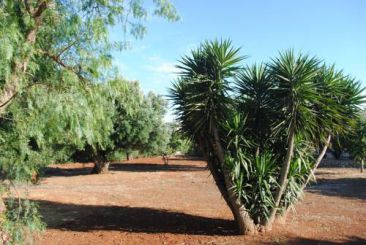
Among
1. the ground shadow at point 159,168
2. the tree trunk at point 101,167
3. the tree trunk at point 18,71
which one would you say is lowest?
the ground shadow at point 159,168

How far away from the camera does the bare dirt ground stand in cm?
940

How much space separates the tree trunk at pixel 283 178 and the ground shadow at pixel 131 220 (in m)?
0.98

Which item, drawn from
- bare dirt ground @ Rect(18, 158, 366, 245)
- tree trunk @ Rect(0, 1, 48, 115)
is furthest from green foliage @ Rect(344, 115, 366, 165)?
tree trunk @ Rect(0, 1, 48, 115)

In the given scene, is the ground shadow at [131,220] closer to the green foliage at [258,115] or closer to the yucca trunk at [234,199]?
the yucca trunk at [234,199]

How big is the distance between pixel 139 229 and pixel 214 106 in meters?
3.83

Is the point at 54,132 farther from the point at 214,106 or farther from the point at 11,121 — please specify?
the point at 214,106

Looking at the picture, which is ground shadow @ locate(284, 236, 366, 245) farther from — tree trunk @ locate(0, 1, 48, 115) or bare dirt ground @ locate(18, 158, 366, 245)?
tree trunk @ locate(0, 1, 48, 115)

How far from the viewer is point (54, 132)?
7449 mm

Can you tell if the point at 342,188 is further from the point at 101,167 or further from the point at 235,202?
the point at 101,167

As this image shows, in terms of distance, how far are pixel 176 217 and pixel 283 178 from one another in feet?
12.3

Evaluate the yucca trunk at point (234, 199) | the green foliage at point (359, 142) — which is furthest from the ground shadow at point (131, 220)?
the green foliage at point (359, 142)

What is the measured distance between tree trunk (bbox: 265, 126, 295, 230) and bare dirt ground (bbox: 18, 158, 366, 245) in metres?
0.30

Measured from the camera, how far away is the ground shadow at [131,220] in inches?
407

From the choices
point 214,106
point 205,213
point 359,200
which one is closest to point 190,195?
point 205,213
